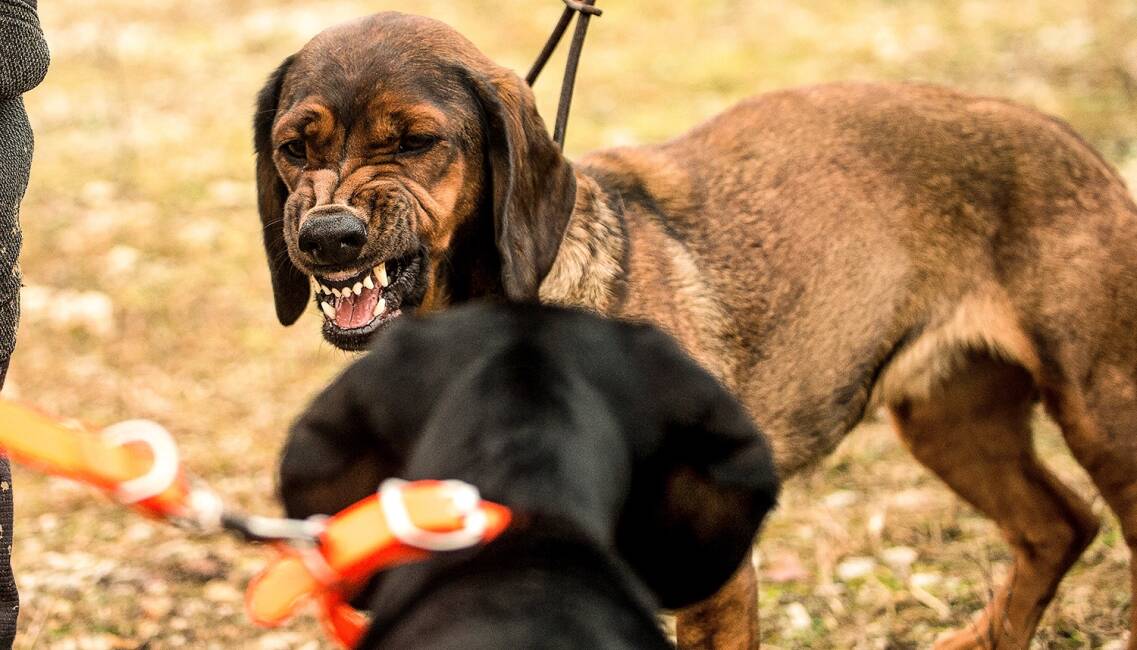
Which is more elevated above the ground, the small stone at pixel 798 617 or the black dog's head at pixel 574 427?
the black dog's head at pixel 574 427

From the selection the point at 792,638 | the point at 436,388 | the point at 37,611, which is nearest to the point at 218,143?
the point at 37,611

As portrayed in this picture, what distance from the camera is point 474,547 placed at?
1889 millimetres

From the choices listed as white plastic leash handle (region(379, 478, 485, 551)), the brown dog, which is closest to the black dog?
white plastic leash handle (region(379, 478, 485, 551))

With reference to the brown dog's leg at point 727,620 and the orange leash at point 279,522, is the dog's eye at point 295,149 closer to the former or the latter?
the brown dog's leg at point 727,620

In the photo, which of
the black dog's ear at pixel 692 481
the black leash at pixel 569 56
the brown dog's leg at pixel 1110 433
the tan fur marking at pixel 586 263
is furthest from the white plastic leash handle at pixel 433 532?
the brown dog's leg at pixel 1110 433

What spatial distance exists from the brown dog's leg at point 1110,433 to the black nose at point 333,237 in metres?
2.36

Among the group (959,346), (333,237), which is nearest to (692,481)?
(333,237)

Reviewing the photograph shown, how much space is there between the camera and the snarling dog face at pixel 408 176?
351 cm

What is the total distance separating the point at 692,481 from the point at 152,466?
0.81 m

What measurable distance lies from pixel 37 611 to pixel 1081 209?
3748 millimetres

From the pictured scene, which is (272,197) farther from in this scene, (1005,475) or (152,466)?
(1005,475)

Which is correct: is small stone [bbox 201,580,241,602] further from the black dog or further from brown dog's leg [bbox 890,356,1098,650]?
the black dog

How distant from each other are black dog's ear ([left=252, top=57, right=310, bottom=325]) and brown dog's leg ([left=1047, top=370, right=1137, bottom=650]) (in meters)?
2.46

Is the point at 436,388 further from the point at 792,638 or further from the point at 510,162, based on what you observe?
the point at 792,638
